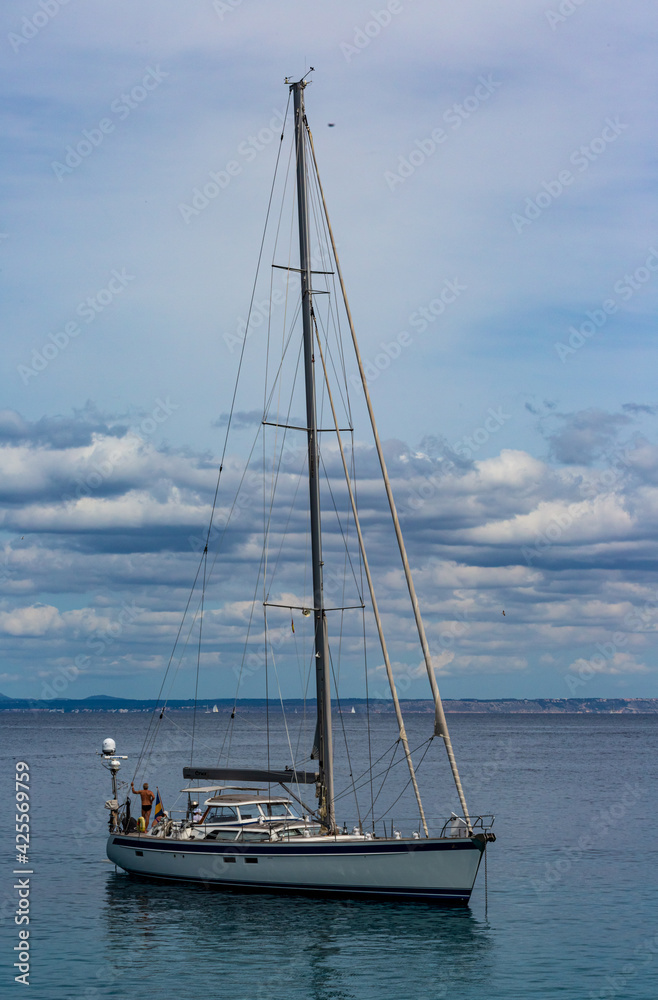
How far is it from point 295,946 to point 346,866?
9.99ft

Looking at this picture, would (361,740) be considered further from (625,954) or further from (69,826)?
(625,954)

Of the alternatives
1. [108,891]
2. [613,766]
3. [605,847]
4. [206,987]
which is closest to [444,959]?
[206,987]

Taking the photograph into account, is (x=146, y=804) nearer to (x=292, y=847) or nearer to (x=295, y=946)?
(x=292, y=847)

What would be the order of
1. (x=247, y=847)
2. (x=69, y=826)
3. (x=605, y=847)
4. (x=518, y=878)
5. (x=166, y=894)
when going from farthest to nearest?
(x=69, y=826), (x=605, y=847), (x=518, y=878), (x=166, y=894), (x=247, y=847)

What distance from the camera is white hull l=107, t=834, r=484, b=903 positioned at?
29750mm

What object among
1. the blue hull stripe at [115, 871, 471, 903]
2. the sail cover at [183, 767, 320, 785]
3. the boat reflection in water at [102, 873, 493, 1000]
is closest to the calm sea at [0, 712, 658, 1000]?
the boat reflection in water at [102, 873, 493, 1000]

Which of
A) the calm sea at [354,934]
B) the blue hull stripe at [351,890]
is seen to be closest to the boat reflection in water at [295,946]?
the calm sea at [354,934]

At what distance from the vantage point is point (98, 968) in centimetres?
2681

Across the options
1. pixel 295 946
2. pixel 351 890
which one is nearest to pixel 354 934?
pixel 295 946

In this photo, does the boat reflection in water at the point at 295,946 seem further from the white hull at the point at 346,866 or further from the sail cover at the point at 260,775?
the sail cover at the point at 260,775

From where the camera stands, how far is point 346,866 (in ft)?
100

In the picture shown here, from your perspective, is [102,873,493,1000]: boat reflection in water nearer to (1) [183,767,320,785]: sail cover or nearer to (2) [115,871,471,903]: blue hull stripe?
(2) [115,871,471,903]: blue hull stripe

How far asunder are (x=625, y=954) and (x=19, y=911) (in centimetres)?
1721

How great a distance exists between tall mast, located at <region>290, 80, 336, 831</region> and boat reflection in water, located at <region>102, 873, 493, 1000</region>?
9.73 ft
